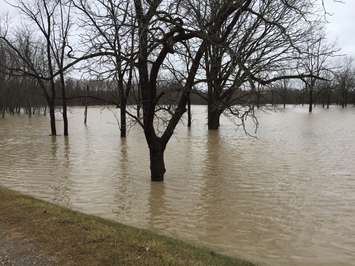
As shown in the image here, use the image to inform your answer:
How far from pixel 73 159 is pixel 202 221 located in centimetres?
989

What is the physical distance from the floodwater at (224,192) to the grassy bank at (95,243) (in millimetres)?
1352

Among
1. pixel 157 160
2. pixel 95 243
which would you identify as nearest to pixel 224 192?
pixel 157 160

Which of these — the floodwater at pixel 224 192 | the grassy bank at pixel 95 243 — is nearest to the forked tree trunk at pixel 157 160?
the floodwater at pixel 224 192

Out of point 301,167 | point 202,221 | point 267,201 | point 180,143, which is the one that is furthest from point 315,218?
point 180,143

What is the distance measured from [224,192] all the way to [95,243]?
241 inches

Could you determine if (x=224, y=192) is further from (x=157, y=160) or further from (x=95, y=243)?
(x=95, y=243)

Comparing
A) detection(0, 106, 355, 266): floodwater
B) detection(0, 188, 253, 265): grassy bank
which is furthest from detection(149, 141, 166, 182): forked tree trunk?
detection(0, 188, 253, 265): grassy bank

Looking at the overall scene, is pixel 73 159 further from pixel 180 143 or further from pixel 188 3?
pixel 188 3

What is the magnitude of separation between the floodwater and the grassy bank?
1.35m

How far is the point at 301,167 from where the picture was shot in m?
15.1

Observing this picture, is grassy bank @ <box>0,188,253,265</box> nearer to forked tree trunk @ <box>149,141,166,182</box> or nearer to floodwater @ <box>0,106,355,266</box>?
floodwater @ <box>0,106,355,266</box>

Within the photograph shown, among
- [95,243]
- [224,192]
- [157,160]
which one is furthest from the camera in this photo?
[157,160]

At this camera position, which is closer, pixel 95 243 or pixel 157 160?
pixel 95 243

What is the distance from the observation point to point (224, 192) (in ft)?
36.7
